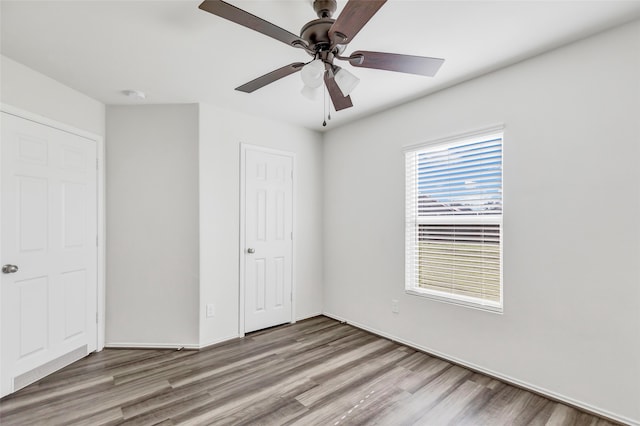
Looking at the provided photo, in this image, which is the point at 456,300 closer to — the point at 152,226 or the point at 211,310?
the point at 211,310

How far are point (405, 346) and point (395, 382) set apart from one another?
75 cm

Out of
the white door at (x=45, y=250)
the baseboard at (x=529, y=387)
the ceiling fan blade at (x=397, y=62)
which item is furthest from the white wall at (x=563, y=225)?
the white door at (x=45, y=250)

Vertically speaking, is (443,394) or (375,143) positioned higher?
(375,143)

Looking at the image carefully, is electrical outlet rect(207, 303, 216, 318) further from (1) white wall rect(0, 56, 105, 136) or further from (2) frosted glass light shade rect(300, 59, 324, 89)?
(2) frosted glass light shade rect(300, 59, 324, 89)

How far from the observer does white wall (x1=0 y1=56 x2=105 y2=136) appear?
2350 mm

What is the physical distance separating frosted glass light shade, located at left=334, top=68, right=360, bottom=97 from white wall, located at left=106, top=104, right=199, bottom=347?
1.96 metres

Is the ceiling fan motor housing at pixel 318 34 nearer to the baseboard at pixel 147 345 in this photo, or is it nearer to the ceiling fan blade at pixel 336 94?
the ceiling fan blade at pixel 336 94

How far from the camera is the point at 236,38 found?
2072mm

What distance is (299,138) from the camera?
408cm

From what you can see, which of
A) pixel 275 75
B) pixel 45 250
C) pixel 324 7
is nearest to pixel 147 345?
pixel 45 250

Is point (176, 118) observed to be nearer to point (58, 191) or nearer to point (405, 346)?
point (58, 191)

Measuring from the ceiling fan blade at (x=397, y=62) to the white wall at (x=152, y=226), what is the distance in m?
2.14

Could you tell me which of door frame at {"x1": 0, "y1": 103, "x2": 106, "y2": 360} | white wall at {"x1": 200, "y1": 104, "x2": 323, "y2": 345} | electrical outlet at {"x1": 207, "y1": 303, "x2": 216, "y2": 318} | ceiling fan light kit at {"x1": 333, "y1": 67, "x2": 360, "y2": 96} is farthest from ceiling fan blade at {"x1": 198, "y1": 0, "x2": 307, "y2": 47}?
electrical outlet at {"x1": 207, "y1": 303, "x2": 216, "y2": 318}

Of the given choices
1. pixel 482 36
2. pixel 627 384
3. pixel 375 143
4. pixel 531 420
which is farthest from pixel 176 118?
pixel 627 384
